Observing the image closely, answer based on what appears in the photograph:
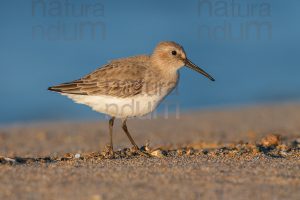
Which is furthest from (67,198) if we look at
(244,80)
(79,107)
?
(244,80)

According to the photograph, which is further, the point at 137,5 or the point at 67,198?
the point at 137,5

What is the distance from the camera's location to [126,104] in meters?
7.72

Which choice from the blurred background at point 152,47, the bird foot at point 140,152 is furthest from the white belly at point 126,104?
the blurred background at point 152,47

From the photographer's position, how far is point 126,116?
25.7 ft

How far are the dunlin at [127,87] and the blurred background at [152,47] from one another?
296 inches

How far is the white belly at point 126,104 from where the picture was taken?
769 centimetres

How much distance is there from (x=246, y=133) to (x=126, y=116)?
3.46 m

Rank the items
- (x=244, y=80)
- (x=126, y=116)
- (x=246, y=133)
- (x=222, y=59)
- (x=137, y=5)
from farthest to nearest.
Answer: (x=137, y=5) → (x=222, y=59) → (x=244, y=80) → (x=246, y=133) → (x=126, y=116)

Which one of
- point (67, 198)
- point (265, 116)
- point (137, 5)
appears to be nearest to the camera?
point (67, 198)

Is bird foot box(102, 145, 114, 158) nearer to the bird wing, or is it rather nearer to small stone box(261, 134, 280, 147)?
the bird wing

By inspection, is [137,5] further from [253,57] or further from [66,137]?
[66,137]

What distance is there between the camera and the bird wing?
779 centimetres

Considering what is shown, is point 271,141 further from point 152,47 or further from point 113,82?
point 152,47

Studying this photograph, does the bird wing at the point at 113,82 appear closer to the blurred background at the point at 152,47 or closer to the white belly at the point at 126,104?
the white belly at the point at 126,104
